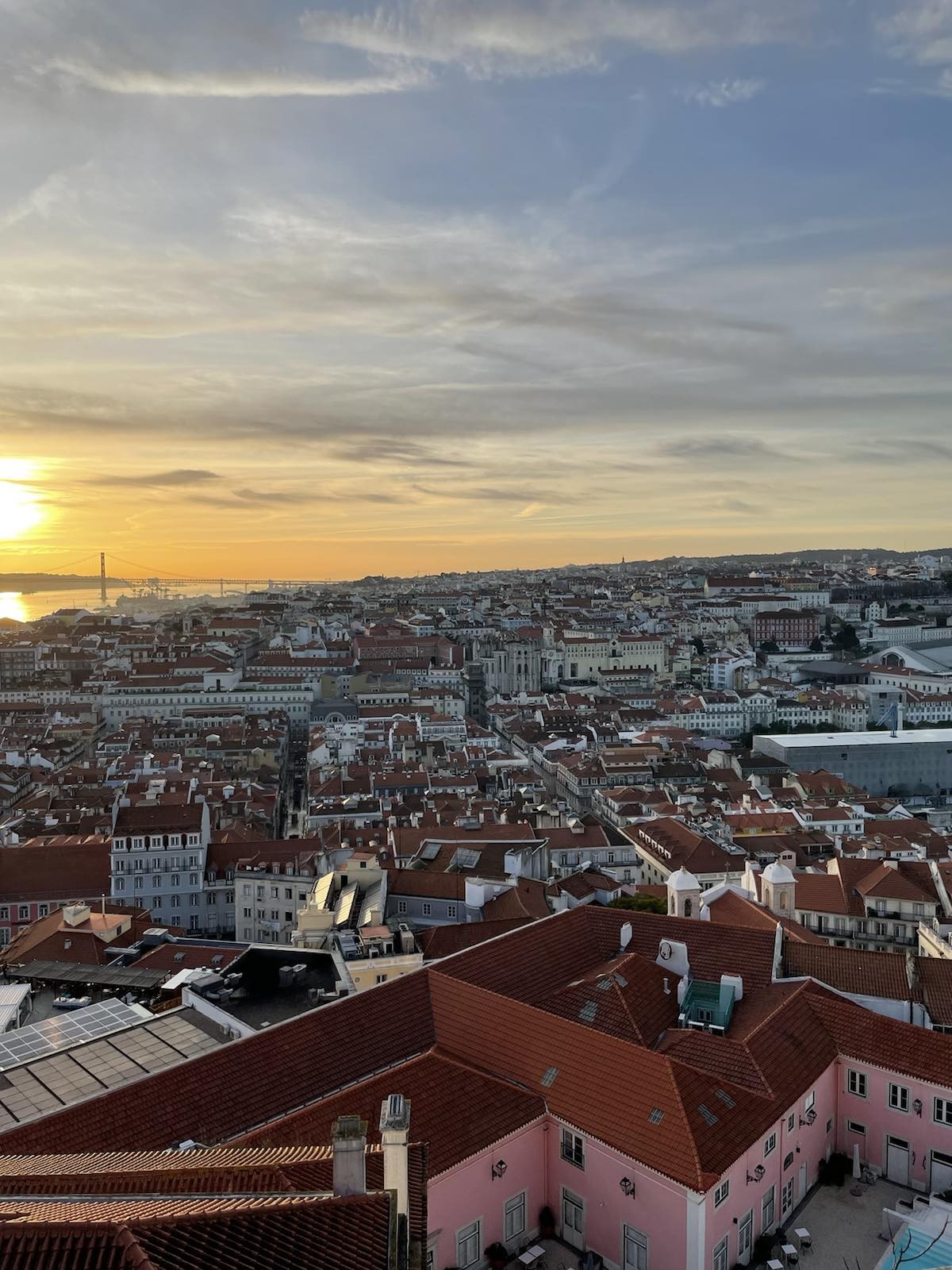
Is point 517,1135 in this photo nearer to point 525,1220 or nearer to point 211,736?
point 525,1220

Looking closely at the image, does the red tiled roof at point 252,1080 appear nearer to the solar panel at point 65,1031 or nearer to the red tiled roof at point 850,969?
the solar panel at point 65,1031

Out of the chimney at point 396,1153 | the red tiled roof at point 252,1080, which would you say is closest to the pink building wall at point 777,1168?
the red tiled roof at point 252,1080

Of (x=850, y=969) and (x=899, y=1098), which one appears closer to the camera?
(x=899, y=1098)

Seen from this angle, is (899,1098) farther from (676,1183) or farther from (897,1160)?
(676,1183)

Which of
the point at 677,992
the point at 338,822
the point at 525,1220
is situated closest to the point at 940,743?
the point at 338,822

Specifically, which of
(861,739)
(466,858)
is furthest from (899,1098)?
(861,739)

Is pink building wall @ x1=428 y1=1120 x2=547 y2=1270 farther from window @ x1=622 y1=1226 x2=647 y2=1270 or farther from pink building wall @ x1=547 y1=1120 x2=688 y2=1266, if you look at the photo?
window @ x1=622 y1=1226 x2=647 y2=1270

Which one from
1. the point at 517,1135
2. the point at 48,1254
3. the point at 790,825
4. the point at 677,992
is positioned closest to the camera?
the point at 48,1254
